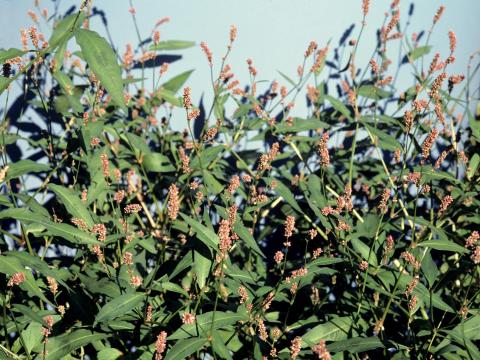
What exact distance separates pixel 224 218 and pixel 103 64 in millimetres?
680

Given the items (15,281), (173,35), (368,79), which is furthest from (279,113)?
(15,281)

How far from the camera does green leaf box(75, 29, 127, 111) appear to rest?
40.9 inches

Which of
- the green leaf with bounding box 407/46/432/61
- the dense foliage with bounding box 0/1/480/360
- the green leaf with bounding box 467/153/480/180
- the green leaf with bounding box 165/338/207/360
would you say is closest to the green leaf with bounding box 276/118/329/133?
the dense foliage with bounding box 0/1/480/360

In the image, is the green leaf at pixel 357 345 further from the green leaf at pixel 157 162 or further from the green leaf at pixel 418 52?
the green leaf at pixel 418 52

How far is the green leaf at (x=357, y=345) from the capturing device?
1364mm

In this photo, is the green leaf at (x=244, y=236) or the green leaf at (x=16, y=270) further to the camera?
the green leaf at (x=244, y=236)

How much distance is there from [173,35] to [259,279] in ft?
3.91

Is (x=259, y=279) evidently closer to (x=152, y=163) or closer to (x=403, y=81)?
(x=152, y=163)

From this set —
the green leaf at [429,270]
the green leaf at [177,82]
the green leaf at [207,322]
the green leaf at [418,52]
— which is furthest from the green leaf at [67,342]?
the green leaf at [418,52]

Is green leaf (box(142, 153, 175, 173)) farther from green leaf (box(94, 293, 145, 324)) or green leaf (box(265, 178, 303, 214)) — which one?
green leaf (box(94, 293, 145, 324))

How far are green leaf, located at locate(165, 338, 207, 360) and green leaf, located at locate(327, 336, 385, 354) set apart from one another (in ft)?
1.14

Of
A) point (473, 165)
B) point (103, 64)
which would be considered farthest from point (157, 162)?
point (473, 165)

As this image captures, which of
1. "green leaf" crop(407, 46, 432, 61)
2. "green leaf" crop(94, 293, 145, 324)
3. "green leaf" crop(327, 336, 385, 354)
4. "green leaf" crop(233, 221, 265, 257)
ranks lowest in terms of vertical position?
"green leaf" crop(327, 336, 385, 354)

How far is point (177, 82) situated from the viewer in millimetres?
2254
